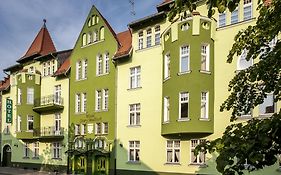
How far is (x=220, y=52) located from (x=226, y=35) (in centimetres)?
105

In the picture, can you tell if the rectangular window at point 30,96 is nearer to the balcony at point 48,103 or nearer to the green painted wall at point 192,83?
the balcony at point 48,103

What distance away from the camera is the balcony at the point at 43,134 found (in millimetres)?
35031

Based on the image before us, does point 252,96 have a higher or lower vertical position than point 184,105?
higher

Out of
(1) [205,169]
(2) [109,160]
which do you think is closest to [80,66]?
(2) [109,160]

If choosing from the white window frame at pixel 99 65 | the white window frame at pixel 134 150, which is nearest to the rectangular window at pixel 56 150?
the white window frame at pixel 99 65

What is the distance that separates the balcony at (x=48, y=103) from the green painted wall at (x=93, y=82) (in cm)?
163

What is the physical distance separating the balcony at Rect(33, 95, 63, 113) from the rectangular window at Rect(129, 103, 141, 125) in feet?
30.9

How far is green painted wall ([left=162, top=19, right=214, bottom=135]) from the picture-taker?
2223 cm

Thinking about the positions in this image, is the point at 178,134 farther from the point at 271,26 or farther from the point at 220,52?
the point at 271,26

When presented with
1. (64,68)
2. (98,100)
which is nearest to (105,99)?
(98,100)

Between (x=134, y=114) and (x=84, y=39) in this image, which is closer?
(x=134, y=114)

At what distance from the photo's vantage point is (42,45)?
140 feet

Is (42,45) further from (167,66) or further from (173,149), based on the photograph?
(173,149)

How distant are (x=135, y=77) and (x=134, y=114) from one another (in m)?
2.75
